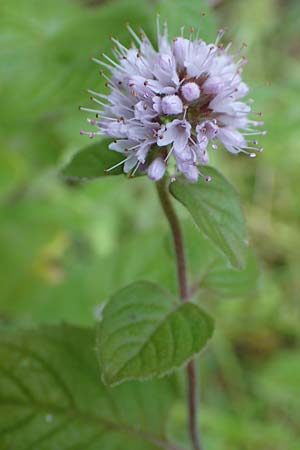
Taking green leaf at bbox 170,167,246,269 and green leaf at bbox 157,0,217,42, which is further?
green leaf at bbox 157,0,217,42

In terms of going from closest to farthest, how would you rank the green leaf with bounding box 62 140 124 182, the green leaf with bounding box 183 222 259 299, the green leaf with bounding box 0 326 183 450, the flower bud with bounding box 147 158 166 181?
1. the flower bud with bounding box 147 158 166 181
2. the green leaf with bounding box 62 140 124 182
3. the green leaf with bounding box 0 326 183 450
4. the green leaf with bounding box 183 222 259 299

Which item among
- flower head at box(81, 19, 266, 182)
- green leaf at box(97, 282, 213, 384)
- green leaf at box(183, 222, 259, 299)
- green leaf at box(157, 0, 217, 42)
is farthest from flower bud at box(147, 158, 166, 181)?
green leaf at box(157, 0, 217, 42)

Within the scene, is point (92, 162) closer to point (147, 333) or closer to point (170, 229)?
point (170, 229)

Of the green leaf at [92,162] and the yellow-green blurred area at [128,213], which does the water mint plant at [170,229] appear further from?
the yellow-green blurred area at [128,213]

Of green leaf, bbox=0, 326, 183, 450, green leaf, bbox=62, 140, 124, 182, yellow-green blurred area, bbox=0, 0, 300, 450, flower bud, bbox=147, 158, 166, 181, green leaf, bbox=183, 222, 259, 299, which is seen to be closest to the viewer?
flower bud, bbox=147, 158, 166, 181

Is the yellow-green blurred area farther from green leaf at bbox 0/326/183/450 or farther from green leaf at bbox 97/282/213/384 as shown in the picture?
green leaf at bbox 97/282/213/384

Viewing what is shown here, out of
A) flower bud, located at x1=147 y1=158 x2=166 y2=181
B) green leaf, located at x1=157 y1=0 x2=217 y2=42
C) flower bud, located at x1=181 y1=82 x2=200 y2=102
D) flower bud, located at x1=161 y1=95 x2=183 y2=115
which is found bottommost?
flower bud, located at x1=147 y1=158 x2=166 y2=181

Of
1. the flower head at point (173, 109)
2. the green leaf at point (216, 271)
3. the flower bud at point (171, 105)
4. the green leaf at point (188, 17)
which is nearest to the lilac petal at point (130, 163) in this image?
the flower head at point (173, 109)
